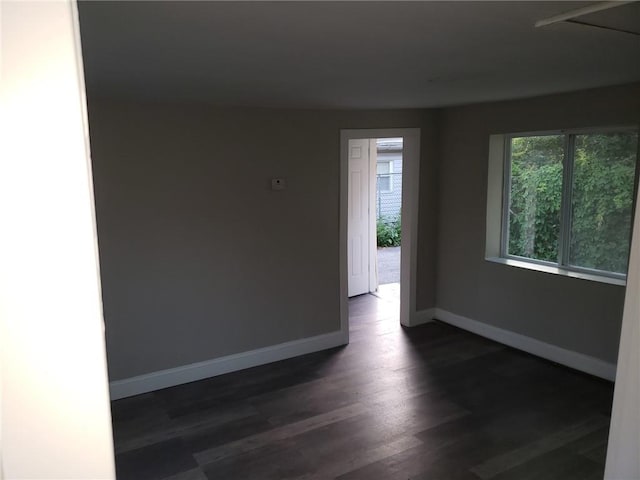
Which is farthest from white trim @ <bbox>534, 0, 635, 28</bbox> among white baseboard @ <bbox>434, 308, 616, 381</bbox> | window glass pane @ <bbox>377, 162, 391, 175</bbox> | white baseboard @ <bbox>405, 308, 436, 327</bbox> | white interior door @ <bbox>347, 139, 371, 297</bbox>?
window glass pane @ <bbox>377, 162, 391, 175</bbox>

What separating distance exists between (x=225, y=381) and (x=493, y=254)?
2720 millimetres

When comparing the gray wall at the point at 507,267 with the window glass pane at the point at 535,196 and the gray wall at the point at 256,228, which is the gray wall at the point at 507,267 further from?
the window glass pane at the point at 535,196

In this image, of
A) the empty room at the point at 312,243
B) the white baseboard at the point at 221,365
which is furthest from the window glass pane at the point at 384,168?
the white baseboard at the point at 221,365

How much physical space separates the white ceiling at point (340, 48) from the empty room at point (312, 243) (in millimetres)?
16

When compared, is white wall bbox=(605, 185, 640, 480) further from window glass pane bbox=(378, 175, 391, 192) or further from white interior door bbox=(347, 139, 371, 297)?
window glass pane bbox=(378, 175, 391, 192)

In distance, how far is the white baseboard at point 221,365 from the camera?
3.91 metres

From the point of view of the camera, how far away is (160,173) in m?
3.82

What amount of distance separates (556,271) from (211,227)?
2.87 metres

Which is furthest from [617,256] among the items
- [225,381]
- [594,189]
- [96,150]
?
[96,150]

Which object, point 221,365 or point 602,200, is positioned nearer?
point 602,200

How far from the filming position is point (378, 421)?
3.50 metres

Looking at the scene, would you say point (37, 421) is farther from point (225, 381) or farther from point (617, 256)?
point (617, 256)

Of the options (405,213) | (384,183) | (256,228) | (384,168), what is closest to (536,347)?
(405,213)

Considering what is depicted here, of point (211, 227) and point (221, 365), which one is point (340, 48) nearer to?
point (211, 227)
